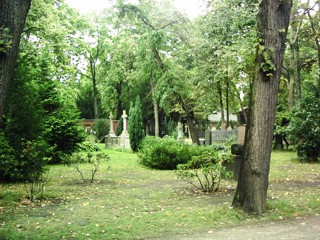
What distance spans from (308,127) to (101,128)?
2593 cm

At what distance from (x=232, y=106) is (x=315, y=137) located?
28720mm

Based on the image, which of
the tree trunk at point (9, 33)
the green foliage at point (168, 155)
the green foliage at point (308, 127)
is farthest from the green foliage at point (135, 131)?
the tree trunk at point (9, 33)

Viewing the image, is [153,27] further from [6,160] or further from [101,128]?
[101,128]

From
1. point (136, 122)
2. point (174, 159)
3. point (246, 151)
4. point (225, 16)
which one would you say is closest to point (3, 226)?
point (246, 151)

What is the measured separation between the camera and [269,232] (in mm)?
6086

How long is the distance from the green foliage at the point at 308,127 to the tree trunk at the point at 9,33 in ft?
52.7

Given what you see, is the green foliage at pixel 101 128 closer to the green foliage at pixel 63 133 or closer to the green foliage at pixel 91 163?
the green foliage at pixel 91 163

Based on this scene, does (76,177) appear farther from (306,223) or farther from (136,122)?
(136,122)

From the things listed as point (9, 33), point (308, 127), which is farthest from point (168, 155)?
point (9, 33)

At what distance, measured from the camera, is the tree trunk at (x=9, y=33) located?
4539mm

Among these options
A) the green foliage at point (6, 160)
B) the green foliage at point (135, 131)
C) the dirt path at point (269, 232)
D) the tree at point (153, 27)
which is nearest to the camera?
the dirt path at point (269, 232)

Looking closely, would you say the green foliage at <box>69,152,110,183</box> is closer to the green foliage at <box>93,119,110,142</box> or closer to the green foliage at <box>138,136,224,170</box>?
the green foliage at <box>138,136,224,170</box>

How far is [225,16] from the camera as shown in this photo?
21953 mm

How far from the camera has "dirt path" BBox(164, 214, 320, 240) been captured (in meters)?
5.82
